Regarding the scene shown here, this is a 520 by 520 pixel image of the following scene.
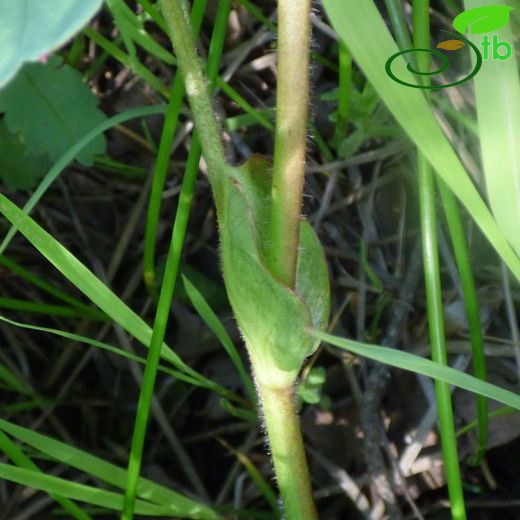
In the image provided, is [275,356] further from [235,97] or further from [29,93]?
[29,93]

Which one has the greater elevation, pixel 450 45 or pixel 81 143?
pixel 81 143

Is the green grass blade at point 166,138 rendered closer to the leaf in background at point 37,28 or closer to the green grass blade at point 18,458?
the green grass blade at point 18,458

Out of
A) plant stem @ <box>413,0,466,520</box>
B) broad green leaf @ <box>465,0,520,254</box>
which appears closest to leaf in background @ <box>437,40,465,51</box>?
plant stem @ <box>413,0,466,520</box>

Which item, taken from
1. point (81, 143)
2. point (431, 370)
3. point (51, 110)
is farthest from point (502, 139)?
point (51, 110)

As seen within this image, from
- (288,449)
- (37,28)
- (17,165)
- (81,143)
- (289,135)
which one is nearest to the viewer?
(37,28)

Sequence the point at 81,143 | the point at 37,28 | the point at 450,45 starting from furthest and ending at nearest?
the point at 450,45
the point at 81,143
the point at 37,28

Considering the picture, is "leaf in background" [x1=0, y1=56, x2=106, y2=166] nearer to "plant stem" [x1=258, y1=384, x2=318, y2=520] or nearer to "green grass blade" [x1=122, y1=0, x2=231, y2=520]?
"green grass blade" [x1=122, y1=0, x2=231, y2=520]

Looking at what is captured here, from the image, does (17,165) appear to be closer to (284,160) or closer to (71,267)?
(71,267)

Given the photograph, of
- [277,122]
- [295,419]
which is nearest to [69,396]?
[295,419]

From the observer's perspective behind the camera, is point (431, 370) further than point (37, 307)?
No

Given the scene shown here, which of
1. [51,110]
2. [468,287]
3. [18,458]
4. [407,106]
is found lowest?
[468,287]
